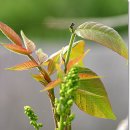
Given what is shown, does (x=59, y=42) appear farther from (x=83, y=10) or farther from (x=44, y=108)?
(x=44, y=108)

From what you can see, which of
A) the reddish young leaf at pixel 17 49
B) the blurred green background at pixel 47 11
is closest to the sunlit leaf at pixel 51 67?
the reddish young leaf at pixel 17 49

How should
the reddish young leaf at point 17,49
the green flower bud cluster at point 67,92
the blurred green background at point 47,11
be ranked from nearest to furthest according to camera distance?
1. the green flower bud cluster at point 67,92
2. the reddish young leaf at point 17,49
3. the blurred green background at point 47,11

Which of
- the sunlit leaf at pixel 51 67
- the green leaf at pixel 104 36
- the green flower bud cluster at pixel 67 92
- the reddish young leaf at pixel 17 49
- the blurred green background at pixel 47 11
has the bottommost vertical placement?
the green flower bud cluster at pixel 67 92

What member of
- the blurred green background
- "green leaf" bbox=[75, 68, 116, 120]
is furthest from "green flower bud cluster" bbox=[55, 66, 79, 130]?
the blurred green background

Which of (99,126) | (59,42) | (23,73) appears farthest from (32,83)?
(59,42)

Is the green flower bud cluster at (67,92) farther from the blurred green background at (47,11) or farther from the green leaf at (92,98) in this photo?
the blurred green background at (47,11)

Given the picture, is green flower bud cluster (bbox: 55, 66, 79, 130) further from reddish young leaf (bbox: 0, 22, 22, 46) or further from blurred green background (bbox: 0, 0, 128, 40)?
blurred green background (bbox: 0, 0, 128, 40)
